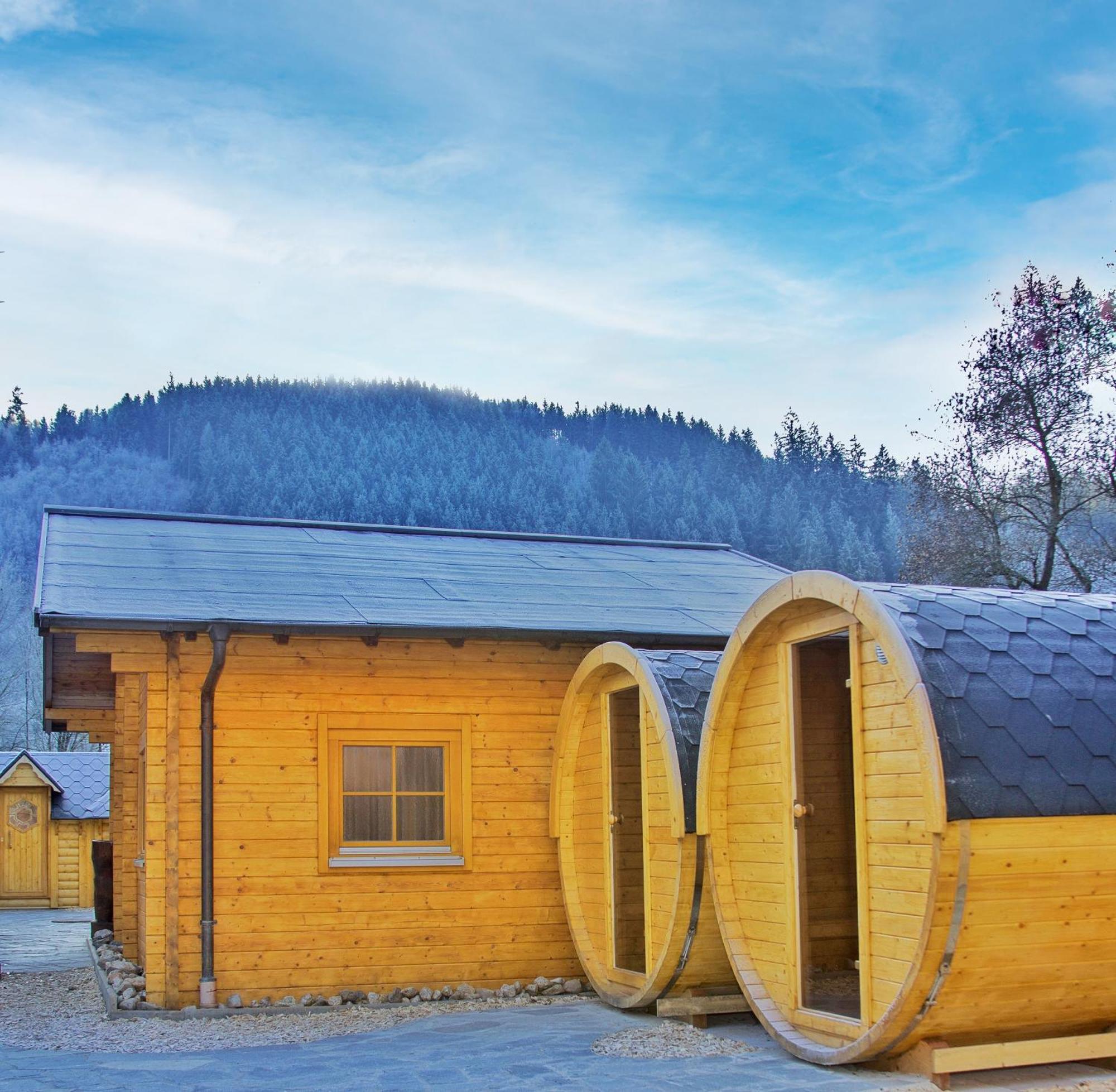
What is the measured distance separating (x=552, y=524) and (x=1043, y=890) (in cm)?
6933

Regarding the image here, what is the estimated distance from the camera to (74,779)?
27.6m

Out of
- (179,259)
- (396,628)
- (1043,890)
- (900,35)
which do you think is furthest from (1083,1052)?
(179,259)

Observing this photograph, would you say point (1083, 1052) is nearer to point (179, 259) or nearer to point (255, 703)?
point (255, 703)

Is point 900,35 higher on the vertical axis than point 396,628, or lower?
higher

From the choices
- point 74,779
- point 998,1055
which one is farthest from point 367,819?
point 74,779

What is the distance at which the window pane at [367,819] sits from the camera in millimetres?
10031

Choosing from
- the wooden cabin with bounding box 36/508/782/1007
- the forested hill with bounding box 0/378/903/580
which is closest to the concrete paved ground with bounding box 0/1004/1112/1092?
the wooden cabin with bounding box 36/508/782/1007

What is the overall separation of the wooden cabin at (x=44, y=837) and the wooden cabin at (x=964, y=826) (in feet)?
73.1

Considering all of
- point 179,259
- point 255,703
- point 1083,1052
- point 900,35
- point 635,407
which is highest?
point 635,407

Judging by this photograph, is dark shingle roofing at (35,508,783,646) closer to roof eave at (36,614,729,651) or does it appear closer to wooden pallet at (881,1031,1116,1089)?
roof eave at (36,614,729,651)

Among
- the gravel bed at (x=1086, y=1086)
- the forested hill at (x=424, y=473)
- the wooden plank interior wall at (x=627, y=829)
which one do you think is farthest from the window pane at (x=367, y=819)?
the forested hill at (x=424, y=473)

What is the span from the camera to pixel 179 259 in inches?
744

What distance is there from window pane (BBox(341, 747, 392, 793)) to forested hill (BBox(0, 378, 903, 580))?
52.1 metres

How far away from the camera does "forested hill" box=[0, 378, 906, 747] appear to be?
6838cm
